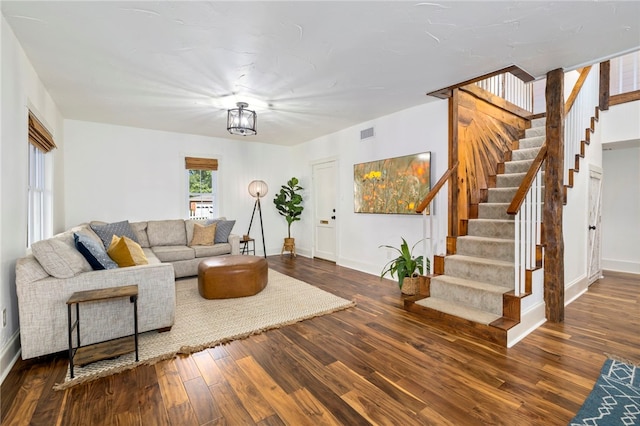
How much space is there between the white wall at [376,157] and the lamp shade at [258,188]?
0.96 metres

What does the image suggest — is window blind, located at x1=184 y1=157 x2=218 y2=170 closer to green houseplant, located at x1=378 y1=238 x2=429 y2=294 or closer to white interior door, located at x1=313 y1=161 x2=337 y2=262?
white interior door, located at x1=313 y1=161 x2=337 y2=262

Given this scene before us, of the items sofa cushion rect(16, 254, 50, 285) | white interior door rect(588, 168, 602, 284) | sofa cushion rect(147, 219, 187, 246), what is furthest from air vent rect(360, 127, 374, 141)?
sofa cushion rect(16, 254, 50, 285)

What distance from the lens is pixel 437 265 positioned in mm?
3574

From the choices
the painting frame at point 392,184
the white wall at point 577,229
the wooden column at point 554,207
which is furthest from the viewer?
the painting frame at point 392,184

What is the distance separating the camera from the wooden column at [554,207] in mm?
2977

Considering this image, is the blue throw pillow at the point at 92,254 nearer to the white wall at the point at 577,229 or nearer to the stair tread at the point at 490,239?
the stair tread at the point at 490,239

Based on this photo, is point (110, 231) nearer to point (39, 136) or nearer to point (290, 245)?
point (39, 136)

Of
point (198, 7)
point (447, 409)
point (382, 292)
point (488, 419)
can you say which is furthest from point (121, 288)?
point (382, 292)

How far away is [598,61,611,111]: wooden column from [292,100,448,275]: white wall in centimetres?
265

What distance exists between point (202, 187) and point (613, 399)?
239 inches

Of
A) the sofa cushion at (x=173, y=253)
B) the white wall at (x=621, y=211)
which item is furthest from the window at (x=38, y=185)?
the white wall at (x=621, y=211)

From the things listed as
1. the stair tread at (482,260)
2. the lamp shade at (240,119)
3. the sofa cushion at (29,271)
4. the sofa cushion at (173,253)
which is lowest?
the sofa cushion at (173,253)

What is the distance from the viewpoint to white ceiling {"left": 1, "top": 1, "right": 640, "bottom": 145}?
6.73ft

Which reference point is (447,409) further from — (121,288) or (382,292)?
(121,288)
